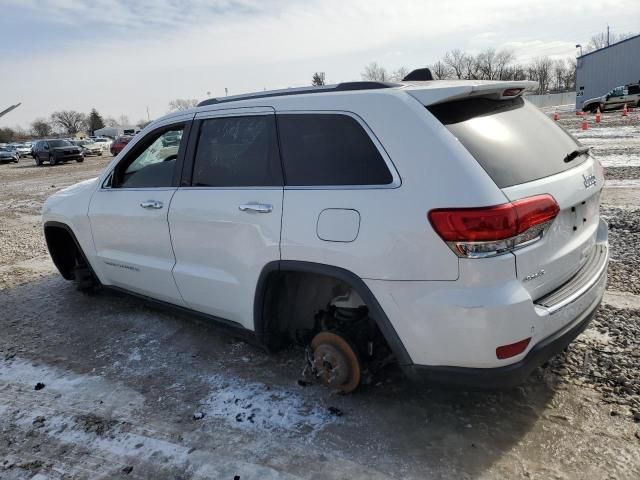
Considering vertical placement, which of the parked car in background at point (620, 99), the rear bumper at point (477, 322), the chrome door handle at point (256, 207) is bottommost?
the parked car in background at point (620, 99)

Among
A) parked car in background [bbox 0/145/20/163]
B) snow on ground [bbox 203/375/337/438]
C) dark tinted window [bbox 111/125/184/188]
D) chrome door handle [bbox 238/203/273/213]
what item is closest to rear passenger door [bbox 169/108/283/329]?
chrome door handle [bbox 238/203/273/213]

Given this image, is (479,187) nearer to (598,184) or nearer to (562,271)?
(562,271)

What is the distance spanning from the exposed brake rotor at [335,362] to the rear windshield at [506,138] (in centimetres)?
130

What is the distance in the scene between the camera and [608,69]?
46344 mm

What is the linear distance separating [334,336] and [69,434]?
5.43 ft

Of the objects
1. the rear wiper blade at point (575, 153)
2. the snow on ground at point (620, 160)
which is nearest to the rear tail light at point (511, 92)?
the rear wiper blade at point (575, 153)

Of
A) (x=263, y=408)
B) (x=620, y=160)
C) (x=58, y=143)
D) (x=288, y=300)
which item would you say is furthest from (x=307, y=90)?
(x=58, y=143)

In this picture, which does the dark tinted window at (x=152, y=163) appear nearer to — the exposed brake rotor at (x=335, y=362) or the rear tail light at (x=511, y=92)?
the exposed brake rotor at (x=335, y=362)

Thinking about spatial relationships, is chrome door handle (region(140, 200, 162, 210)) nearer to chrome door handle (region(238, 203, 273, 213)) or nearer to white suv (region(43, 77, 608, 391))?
white suv (region(43, 77, 608, 391))

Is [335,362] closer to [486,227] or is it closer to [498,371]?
[498,371]

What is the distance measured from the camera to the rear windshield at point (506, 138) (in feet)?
8.22

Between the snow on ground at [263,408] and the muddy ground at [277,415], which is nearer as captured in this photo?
the muddy ground at [277,415]

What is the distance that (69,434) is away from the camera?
299 cm

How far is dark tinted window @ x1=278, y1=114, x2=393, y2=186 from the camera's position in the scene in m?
2.71
